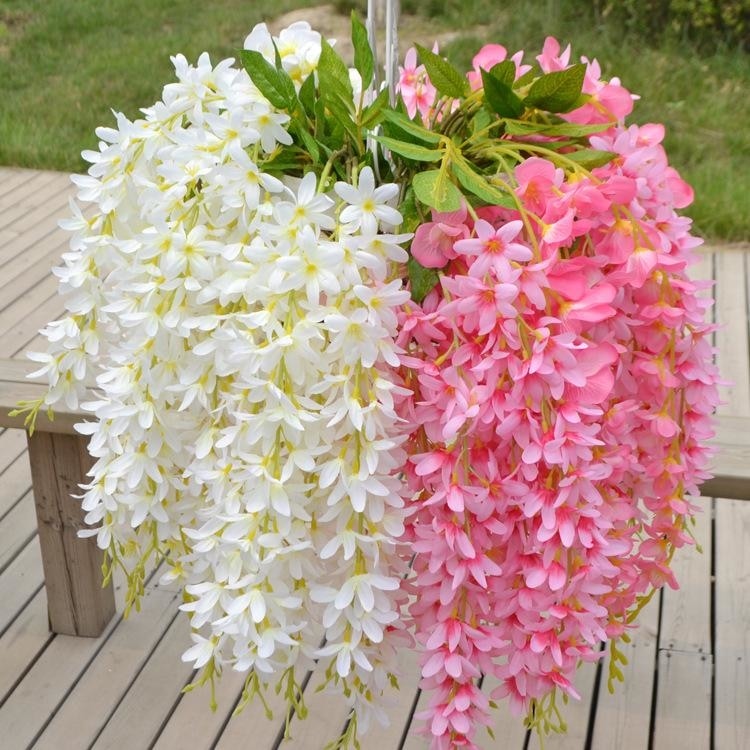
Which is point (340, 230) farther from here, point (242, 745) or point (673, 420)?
point (242, 745)

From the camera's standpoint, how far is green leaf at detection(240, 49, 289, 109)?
1.11m

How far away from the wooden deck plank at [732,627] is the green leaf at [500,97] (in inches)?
46.9

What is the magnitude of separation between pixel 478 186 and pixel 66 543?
1.26 m

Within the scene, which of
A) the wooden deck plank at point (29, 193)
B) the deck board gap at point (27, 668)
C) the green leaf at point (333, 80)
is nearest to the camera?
the green leaf at point (333, 80)

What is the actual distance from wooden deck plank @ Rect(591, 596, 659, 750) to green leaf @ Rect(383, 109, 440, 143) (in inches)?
39.3

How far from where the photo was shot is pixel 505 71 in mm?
1120

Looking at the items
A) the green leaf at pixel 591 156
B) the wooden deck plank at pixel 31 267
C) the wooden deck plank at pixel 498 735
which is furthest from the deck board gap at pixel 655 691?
the wooden deck plank at pixel 31 267

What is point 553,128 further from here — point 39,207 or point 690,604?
point 39,207

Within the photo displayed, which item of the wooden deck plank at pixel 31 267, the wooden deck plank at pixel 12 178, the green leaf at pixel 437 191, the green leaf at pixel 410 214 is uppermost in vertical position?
the green leaf at pixel 437 191

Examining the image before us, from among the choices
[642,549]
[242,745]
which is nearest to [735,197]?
[242,745]

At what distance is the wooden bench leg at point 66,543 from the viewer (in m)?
2.00

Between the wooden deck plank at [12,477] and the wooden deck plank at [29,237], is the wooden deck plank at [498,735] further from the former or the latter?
Result: the wooden deck plank at [29,237]

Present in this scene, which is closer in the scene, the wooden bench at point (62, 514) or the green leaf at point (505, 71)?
the green leaf at point (505, 71)

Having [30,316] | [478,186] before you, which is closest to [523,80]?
[478,186]
